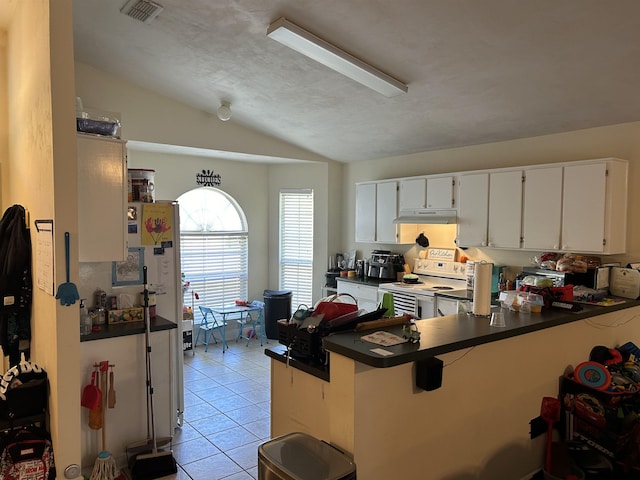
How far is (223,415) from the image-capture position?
4082 millimetres

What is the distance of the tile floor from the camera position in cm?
326

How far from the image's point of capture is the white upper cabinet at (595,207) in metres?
3.76

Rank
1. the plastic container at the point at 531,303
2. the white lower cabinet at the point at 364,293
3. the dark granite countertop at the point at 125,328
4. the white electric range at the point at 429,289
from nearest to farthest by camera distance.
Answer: the plastic container at the point at 531,303
the dark granite countertop at the point at 125,328
the white electric range at the point at 429,289
the white lower cabinet at the point at 364,293

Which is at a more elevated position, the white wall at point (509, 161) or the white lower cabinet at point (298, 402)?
the white wall at point (509, 161)

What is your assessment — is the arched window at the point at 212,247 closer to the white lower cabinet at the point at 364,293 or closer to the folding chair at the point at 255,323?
the folding chair at the point at 255,323

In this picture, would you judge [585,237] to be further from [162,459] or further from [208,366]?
[208,366]

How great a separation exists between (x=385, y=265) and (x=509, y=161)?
193 cm

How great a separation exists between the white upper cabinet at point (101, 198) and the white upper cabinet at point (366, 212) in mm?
3578

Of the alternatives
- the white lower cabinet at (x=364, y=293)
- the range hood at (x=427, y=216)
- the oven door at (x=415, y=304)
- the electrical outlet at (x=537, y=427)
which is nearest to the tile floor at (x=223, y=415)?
the white lower cabinet at (x=364, y=293)

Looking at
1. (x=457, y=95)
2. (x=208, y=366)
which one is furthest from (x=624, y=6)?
(x=208, y=366)

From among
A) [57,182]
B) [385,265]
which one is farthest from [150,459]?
[385,265]

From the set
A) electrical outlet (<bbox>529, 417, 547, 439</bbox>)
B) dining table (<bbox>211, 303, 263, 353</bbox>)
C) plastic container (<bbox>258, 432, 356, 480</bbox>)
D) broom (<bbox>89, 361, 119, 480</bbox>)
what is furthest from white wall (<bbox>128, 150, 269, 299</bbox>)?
electrical outlet (<bbox>529, 417, 547, 439</bbox>)

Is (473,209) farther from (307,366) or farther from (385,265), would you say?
(307,366)

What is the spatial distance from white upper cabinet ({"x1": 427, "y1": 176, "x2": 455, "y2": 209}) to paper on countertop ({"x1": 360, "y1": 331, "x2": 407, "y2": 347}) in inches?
121
